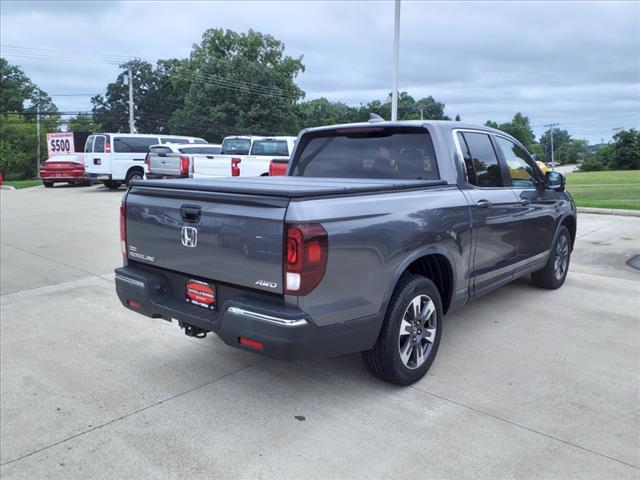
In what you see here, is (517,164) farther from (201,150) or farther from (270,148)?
(201,150)

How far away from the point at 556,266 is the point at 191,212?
445cm

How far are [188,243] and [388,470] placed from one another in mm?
1797

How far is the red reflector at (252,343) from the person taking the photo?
9.84ft

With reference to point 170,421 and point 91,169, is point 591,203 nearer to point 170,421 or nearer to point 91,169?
point 170,421

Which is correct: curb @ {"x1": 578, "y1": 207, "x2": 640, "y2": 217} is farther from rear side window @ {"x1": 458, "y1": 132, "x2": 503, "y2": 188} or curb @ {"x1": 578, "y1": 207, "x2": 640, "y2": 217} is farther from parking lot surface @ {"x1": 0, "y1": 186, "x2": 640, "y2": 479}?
rear side window @ {"x1": 458, "y1": 132, "x2": 503, "y2": 188}

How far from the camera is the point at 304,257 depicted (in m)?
2.88

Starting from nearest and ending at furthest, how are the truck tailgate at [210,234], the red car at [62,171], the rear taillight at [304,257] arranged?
the rear taillight at [304,257], the truck tailgate at [210,234], the red car at [62,171]

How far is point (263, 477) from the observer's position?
9.02 feet

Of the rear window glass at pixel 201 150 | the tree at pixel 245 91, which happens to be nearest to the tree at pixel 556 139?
the tree at pixel 245 91

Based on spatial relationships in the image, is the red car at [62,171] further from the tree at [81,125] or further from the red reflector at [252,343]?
the tree at [81,125]

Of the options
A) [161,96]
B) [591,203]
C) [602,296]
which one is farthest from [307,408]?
[161,96]

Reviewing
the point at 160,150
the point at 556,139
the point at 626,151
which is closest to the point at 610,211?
the point at 160,150

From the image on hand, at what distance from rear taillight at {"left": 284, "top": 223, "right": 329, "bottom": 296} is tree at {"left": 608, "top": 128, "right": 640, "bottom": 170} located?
191ft

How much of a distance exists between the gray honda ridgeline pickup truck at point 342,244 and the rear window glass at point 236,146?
1396cm
